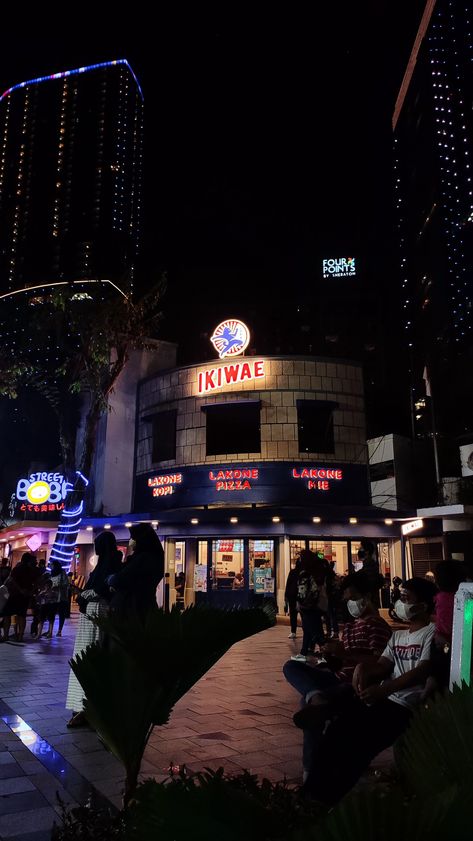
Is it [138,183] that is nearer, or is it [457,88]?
[138,183]

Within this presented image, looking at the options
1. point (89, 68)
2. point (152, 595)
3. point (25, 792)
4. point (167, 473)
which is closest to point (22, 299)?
point (167, 473)

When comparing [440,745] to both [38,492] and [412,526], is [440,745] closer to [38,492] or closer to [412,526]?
[412,526]

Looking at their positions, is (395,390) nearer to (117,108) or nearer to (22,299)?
(22,299)

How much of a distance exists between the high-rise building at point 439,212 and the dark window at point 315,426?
191 inches

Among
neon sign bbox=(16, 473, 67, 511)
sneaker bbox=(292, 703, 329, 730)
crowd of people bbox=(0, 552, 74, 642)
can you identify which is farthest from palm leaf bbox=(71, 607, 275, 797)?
neon sign bbox=(16, 473, 67, 511)

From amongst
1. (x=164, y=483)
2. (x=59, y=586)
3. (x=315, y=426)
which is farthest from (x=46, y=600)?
(x=315, y=426)

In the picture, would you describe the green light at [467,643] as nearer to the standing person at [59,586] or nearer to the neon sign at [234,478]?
the standing person at [59,586]

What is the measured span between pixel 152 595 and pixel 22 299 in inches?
629

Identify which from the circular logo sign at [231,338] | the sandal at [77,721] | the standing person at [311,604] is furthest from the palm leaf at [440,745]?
the circular logo sign at [231,338]

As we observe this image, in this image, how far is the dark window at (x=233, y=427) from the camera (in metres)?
21.3

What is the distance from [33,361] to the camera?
19891 millimetres

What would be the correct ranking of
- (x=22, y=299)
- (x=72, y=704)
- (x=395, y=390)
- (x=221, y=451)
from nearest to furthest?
(x=72, y=704), (x=22, y=299), (x=221, y=451), (x=395, y=390)

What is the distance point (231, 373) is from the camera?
70.6ft

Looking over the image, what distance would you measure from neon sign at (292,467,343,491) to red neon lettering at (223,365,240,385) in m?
4.23
